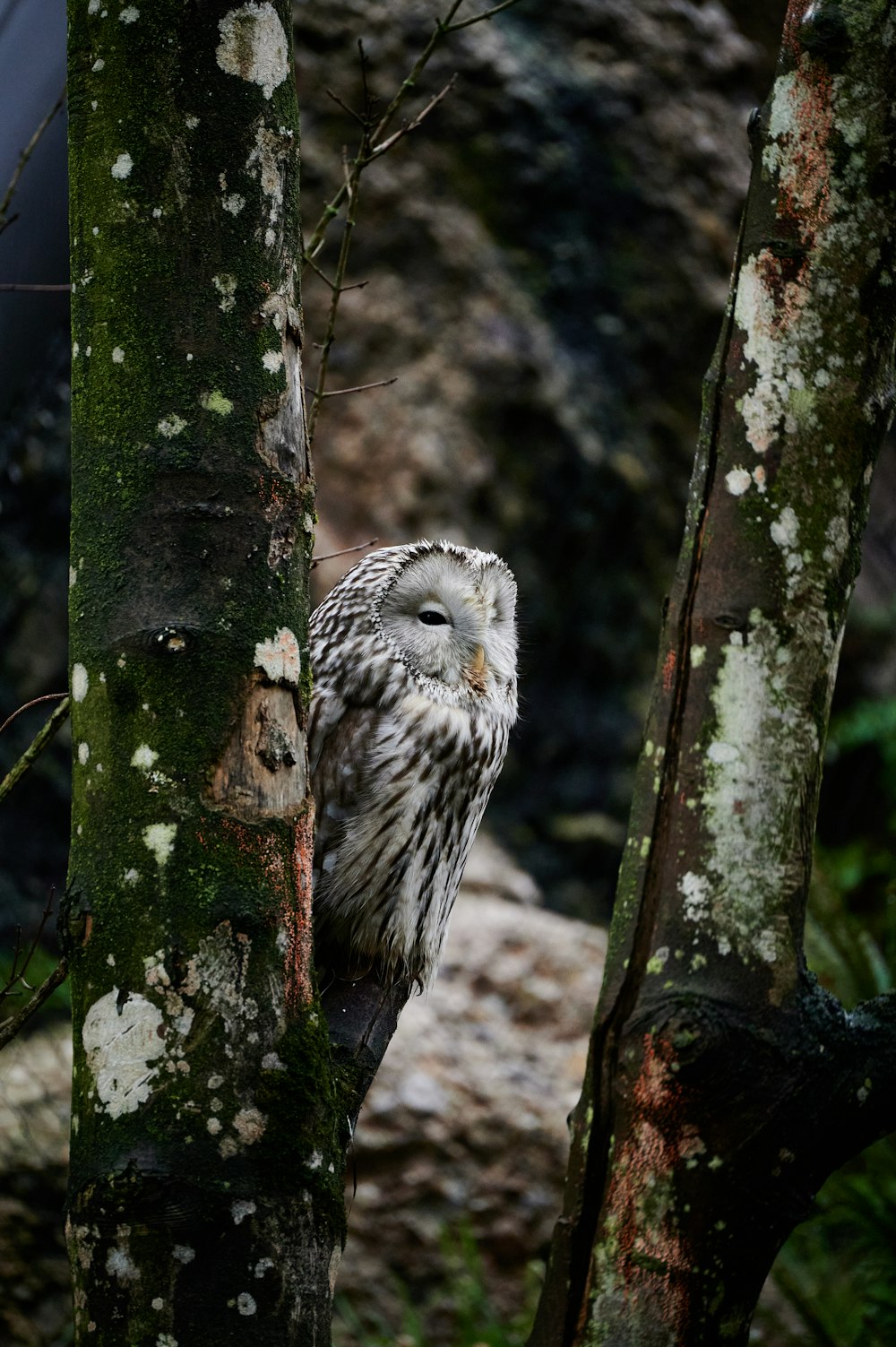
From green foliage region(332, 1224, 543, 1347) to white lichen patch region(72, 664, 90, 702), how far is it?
3199 millimetres

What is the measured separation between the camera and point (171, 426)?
4.83 ft

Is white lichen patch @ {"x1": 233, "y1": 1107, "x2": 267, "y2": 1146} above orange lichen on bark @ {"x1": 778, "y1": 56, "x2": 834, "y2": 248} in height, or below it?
below

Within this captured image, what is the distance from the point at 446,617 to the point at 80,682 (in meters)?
1.47

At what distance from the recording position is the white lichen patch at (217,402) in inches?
58.3

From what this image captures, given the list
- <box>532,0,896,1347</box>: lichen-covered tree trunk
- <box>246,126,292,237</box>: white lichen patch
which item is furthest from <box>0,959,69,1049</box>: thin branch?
<box>246,126,292,237</box>: white lichen patch

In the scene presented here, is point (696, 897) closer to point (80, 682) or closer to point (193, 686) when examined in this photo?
point (193, 686)

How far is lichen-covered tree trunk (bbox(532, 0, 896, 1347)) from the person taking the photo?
141 centimetres

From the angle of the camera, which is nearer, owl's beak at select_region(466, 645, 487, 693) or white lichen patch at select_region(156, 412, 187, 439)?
white lichen patch at select_region(156, 412, 187, 439)

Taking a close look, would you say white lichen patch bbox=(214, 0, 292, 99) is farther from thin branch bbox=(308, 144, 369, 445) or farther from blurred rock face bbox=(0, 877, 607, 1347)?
blurred rock face bbox=(0, 877, 607, 1347)

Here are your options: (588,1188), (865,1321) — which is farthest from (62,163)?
(865,1321)

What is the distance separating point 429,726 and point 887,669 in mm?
5188

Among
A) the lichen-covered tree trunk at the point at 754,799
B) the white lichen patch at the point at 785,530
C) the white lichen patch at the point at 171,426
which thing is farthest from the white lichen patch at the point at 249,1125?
the white lichen patch at the point at 785,530

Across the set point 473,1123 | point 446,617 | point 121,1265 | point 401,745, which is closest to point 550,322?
point 446,617

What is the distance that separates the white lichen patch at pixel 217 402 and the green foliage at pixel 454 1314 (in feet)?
11.1
